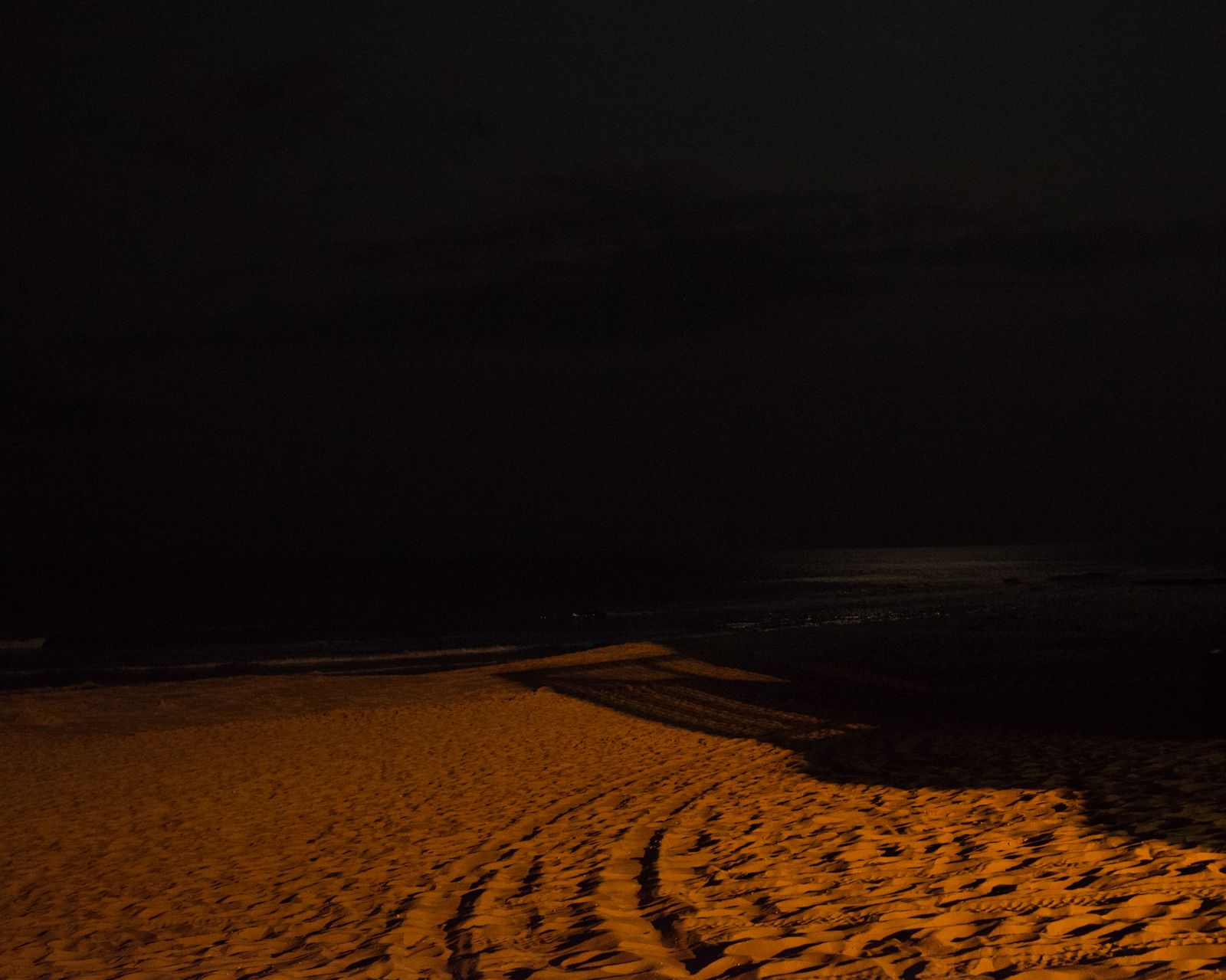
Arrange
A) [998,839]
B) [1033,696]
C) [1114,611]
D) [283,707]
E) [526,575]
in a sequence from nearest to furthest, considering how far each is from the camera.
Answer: [998,839] < [1033,696] < [283,707] < [1114,611] < [526,575]

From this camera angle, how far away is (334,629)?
4522 cm

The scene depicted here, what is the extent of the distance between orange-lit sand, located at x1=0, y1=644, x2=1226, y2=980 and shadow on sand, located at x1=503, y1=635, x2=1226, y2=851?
0.07m

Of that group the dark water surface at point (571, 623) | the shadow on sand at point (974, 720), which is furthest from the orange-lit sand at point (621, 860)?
the dark water surface at point (571, 623)

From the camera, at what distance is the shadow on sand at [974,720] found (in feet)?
21.6

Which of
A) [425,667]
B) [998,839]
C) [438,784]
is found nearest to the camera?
[998,839]

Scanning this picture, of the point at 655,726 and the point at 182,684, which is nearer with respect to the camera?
the point at 655,726

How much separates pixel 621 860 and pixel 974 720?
761cm

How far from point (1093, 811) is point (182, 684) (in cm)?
2222

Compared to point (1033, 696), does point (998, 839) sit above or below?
above

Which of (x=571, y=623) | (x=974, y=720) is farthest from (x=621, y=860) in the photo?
(x=571, y=623)

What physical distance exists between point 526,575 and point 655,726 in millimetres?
108124

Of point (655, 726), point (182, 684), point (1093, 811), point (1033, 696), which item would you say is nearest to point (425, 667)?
point (182, 684)

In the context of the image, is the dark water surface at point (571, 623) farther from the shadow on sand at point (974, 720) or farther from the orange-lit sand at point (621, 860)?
the orange-lit sand at point (621, 860)

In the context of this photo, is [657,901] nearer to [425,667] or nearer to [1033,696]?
[1033,696]
